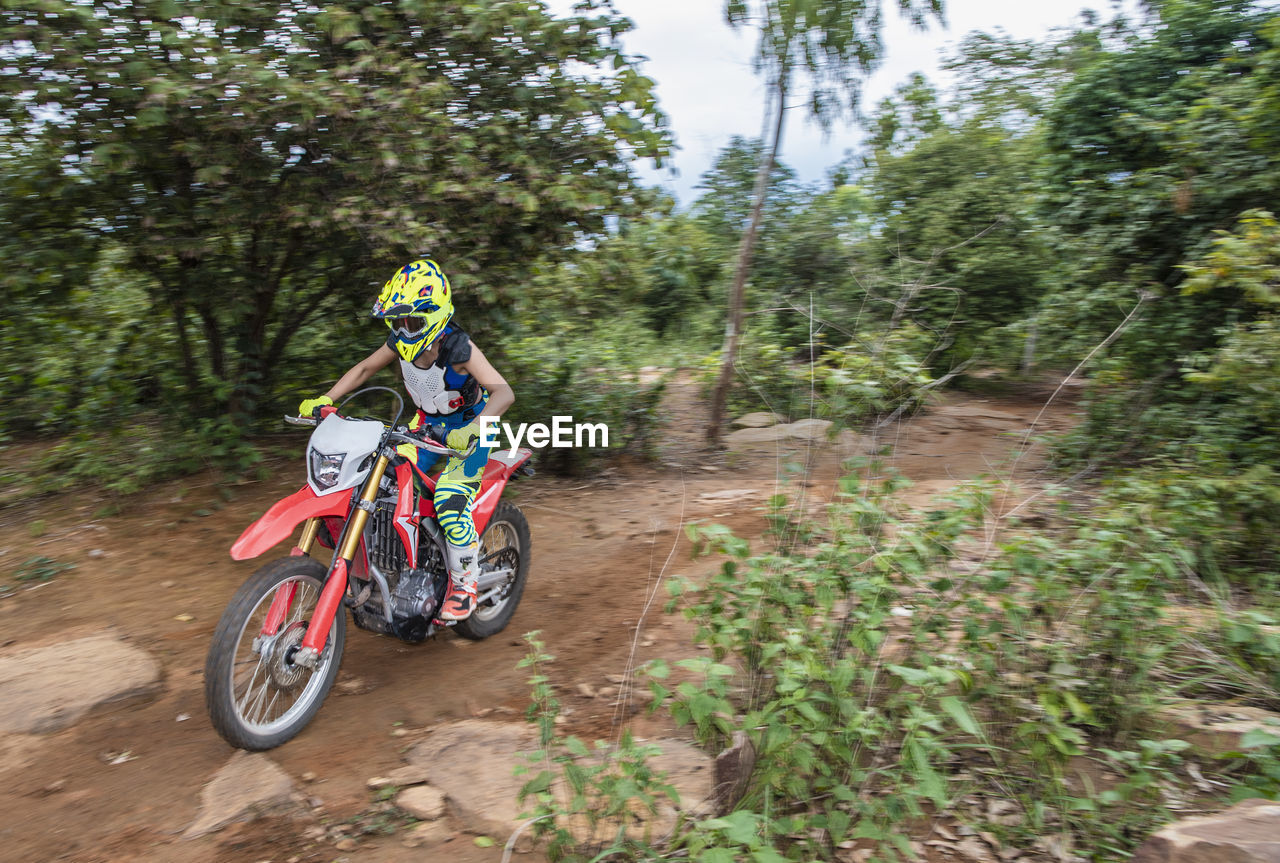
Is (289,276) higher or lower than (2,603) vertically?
higher

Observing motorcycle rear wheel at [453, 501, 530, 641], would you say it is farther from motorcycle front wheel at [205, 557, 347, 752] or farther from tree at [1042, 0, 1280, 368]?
tree at [1042, 0, 1280, 368]

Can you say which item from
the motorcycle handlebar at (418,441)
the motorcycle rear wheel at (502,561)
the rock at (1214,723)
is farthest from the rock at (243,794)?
the rock at (1214,723)

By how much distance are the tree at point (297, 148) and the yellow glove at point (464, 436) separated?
5.07 ft

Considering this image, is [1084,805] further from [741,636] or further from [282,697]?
[282,697]

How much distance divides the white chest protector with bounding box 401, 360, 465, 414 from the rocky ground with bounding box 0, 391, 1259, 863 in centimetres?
133

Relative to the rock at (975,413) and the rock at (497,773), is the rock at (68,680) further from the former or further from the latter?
the rock at (975,413)

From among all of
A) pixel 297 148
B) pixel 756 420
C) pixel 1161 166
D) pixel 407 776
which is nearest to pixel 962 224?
pixel 1161 166

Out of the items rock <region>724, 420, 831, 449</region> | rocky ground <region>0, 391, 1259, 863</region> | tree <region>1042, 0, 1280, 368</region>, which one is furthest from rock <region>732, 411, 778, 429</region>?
tree <region>1042, 0, 1280, 368</region>

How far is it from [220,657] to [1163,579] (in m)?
4.19

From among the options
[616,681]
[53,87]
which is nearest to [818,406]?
[616,681]

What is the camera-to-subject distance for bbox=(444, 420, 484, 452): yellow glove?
422 cm

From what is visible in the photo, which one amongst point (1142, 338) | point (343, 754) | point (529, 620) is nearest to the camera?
point (343, 754)

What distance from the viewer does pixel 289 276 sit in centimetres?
632

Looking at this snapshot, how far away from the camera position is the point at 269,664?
3.46m
